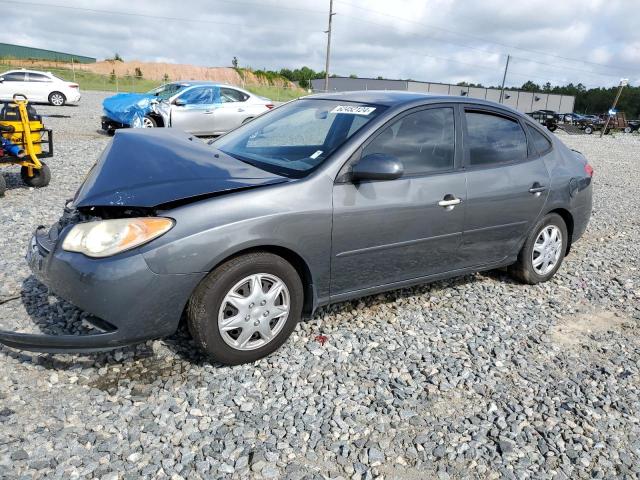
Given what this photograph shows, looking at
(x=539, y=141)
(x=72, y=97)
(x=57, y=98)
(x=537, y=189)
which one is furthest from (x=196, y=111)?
(x=57, y=98)

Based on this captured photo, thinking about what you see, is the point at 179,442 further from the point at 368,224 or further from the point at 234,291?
the point at 368,224

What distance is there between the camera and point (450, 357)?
11.4ft

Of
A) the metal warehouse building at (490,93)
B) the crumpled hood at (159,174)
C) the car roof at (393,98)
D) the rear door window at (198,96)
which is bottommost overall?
the crumpled hood at (159,174)

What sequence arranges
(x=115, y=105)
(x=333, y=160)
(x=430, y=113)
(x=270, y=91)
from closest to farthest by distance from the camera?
(x=333, y=160) < (x=430, y=113) < (x=115, y=105) < (x=270, y=91)

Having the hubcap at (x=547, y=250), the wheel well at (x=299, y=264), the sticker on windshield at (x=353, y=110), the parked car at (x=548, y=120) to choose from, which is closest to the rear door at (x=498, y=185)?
the hubcap at (x=547, y=250)

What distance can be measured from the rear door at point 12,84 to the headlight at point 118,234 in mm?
22118

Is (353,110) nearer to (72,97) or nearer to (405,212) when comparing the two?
(405,212)

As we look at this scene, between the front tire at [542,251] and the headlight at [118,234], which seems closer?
the headlight at [118,234]

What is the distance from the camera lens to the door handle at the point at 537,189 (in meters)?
4.34

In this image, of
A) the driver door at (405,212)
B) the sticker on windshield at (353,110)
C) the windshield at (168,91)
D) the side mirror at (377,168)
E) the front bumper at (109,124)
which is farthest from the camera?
the front bumper at (109,124)

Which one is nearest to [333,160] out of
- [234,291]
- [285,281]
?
[285,281]

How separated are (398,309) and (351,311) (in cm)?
40

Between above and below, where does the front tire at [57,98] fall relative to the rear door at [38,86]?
below

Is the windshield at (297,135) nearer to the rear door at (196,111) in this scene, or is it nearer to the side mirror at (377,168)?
the side mirror at (377,168)
